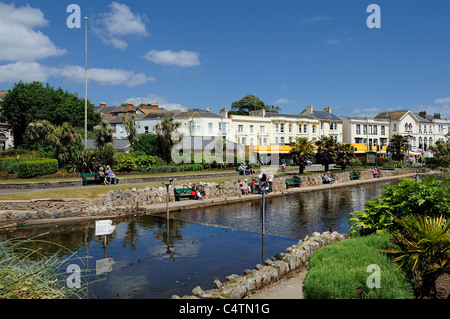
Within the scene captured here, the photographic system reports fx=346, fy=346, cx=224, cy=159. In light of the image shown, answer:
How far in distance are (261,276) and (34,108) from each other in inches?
2186

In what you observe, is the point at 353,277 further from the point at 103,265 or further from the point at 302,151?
the point at 302,151

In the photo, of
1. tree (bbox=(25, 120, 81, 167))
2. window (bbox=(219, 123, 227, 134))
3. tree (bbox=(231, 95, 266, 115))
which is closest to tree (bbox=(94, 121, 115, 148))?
tree (bbox=(25, 120, 81, 167))

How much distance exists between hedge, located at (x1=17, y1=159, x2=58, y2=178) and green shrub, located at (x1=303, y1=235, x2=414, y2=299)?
25.2m

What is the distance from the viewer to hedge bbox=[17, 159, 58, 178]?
86.5ft

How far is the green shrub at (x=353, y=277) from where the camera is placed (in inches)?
245

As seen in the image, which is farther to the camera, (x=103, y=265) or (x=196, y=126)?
(x=196, y=126)

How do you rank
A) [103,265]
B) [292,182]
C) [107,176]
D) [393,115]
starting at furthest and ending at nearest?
[393,115] < [292,182] < [107,176] < [103,265]

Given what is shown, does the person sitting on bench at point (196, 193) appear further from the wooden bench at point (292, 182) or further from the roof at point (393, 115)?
the roof at point (393, 115)

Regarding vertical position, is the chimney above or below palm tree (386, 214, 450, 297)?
above

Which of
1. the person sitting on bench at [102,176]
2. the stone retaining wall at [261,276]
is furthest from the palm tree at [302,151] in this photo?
the stone retaining wall at [261,276]

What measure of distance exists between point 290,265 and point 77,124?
5518cm

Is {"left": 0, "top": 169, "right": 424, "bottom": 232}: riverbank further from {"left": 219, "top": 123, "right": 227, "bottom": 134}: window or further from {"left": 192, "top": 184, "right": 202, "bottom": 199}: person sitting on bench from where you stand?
{"left": 219, "top": 123, "right": 227, "bottom": 134}: window

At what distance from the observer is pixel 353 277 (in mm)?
6523

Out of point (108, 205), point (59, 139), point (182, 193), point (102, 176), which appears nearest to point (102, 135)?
point (59, 139)
